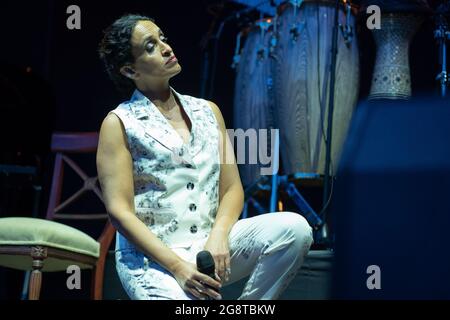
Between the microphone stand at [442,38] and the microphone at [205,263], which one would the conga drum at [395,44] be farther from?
the microphone at [205,263]

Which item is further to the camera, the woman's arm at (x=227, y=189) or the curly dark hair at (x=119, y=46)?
the curly dark hair at (x=119, y=46)

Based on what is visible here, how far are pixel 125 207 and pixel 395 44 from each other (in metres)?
2.00

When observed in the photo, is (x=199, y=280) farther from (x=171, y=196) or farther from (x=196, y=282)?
(x=171, y=196)

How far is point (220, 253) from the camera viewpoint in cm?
179

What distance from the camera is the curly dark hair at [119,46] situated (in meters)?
2.11

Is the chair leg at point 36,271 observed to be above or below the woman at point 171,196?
below

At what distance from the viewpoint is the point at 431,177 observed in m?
0.79

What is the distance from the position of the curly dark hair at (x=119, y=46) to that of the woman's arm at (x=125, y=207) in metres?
0.21

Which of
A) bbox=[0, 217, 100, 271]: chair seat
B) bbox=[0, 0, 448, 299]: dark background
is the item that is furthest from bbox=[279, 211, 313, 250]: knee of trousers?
bbox=[0, 0, 448, 299]: dark background

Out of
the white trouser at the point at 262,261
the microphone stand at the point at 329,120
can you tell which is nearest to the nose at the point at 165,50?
the white trouser at the point at 262,261

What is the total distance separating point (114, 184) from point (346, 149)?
1148mm

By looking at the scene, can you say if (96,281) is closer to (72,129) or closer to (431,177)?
(72,129)

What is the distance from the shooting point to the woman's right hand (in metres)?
1.69
